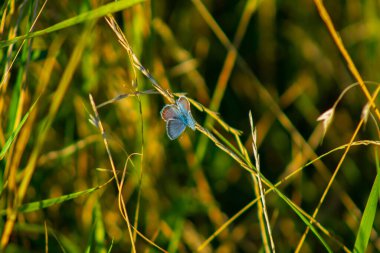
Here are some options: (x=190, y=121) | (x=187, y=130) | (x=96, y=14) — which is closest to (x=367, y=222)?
(x=190, y=121)

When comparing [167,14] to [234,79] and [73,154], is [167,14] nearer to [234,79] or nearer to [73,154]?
[234,79]

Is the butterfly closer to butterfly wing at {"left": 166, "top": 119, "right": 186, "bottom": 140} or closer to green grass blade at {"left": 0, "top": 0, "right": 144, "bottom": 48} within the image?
butterfly wing at {"left": 166, "top": 119, "right": 186, "bottom": 140}

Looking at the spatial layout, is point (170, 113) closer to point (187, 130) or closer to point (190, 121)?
point (190, 121)

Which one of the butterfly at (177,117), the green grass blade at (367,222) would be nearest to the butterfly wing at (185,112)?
the butterfly at (177,117)

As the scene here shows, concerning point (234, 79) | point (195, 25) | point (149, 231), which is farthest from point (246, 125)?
point (149, 231)

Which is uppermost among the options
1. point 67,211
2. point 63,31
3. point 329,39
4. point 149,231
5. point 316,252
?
point 63,31

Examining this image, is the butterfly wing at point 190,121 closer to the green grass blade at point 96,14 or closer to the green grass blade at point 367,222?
the green grass blade at point 96,14

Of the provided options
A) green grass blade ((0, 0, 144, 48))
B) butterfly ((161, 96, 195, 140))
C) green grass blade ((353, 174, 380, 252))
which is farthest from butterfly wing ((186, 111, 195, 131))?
green grass blade ((353, 174, 380, 252))
